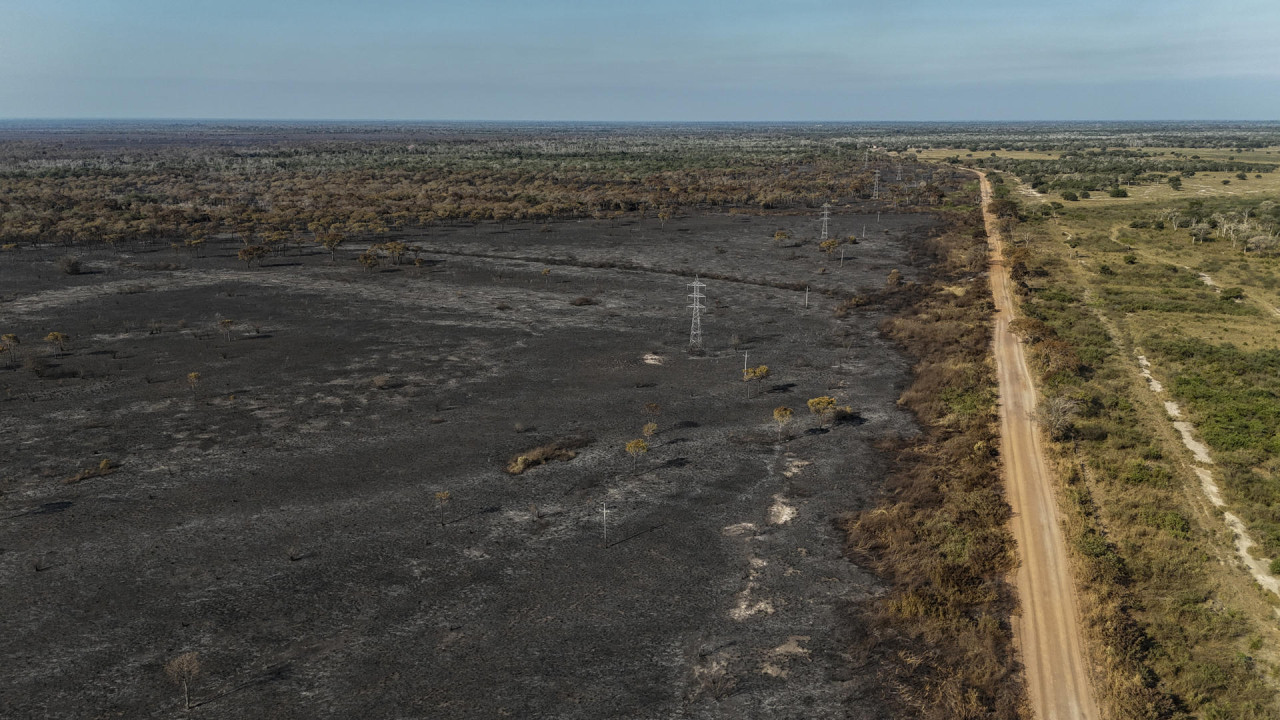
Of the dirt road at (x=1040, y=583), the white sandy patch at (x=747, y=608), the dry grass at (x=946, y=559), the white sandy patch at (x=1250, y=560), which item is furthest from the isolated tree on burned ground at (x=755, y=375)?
the white sandy patch at (x=1250, y=560)

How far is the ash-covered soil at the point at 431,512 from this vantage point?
21578 mm

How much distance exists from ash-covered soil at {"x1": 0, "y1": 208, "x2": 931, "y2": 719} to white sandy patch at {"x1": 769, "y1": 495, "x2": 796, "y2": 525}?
24 centimetres

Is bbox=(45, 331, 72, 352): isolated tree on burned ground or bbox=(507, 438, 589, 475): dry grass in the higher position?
bbox=(45, 331, 72, 352): isolated tree on burned ground

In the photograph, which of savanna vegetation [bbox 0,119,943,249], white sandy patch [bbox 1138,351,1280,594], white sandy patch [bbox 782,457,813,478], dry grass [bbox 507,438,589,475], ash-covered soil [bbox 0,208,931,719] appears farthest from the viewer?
savanna vegetation [bbox 0,119,943,249]

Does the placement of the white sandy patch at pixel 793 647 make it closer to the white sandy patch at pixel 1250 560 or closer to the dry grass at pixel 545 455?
the dry grass at pixel 545 455

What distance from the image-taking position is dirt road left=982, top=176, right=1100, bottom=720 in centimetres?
2080

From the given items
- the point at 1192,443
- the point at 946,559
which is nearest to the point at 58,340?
the point at 946,559

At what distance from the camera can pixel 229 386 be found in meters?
44.9

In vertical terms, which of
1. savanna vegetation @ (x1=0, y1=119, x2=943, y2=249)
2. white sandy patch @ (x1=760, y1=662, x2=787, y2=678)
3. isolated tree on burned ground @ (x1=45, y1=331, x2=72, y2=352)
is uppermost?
savanna vegetation @ (x1=0, y1=119, x2=943, y2=249)

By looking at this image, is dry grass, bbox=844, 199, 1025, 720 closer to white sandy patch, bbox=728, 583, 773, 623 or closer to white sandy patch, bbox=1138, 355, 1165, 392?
white sandy patch, bbox=728, 583, 773, 623

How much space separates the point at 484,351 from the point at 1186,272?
232ft

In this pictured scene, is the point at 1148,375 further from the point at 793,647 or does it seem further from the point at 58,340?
the point at 58,340

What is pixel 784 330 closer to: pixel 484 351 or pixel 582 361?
pixel 582 361

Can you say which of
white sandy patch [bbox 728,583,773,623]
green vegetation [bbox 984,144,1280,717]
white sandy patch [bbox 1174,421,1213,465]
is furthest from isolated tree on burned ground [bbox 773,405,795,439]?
white sandy patch [bbox 1174,421,1213,465]
